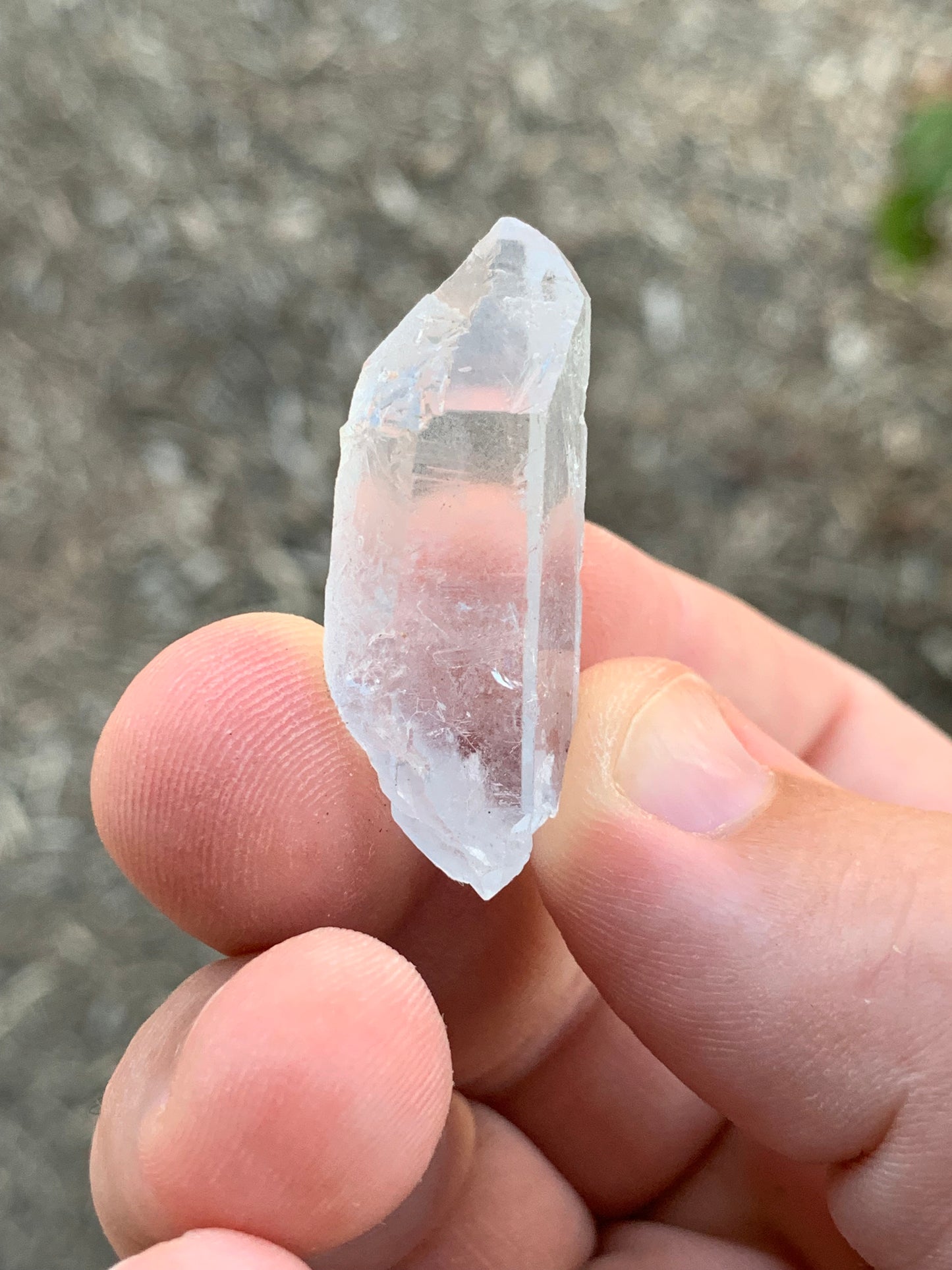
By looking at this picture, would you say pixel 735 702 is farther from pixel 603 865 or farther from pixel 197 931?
pixel 197 931

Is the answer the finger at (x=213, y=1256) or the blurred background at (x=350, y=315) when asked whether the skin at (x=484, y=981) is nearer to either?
the finger at (x=213, y=1256)

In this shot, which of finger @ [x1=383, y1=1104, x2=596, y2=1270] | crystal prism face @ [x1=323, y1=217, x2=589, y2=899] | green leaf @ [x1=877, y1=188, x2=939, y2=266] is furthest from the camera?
green leaf @ [x1=877, y1=188, x2=939, y2=266]

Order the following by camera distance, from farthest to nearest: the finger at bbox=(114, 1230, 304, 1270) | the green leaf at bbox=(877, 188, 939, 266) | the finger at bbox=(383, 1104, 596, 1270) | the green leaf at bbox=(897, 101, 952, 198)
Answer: the green leaf at bbox=(877, 188, 939, 266)
the green leaf at bbox=(897, 101, 952, 198)
the finger at bbox=(383, 1104, 596, 1270)
the finger at bbox=(114, 1230, 304, 1270)

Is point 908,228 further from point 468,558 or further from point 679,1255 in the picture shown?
point 679,1255

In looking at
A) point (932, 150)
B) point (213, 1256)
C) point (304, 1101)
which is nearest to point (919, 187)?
point (932, 150)

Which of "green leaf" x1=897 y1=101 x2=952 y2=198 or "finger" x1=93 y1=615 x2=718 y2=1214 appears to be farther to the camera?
"green leaf" x1=897 y1=101 x2=952 y2=198

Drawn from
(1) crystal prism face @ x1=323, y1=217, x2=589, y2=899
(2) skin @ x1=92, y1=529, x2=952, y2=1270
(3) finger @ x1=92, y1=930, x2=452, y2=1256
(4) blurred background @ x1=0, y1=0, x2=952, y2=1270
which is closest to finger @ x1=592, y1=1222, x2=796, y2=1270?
(2) skin @ x1=92, y1=529, x2=952, y2=1270

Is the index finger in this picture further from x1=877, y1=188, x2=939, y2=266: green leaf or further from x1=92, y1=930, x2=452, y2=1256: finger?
x1=877, y1=188, x2=939, y2=266: green leaf
